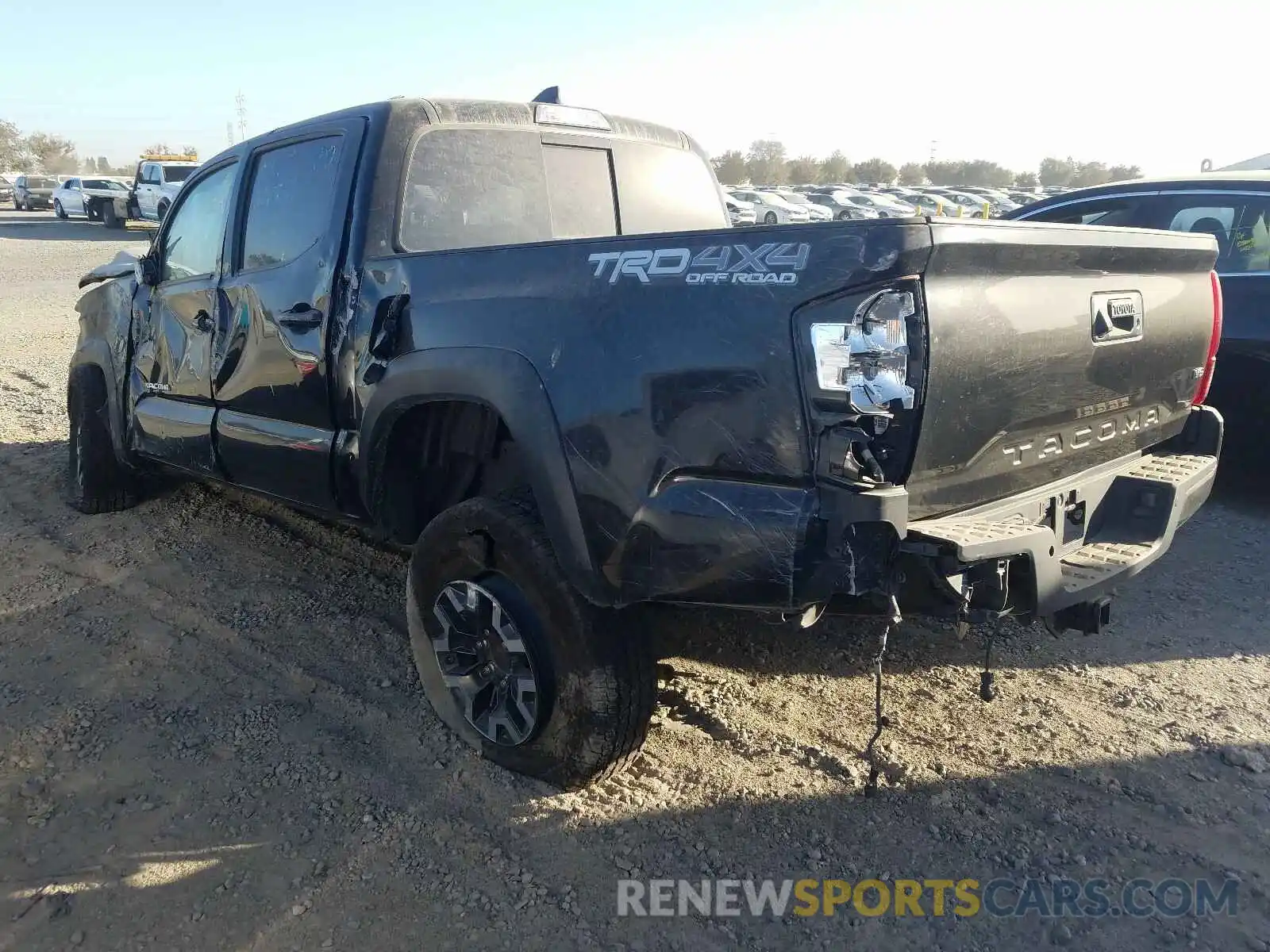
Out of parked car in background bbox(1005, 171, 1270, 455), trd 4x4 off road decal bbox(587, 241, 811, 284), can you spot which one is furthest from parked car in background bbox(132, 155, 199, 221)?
trd 4x4 off road decal bbox(587, 241, 811, 284)

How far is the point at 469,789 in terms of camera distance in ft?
9.48

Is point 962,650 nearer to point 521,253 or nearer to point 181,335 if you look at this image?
point 521,253

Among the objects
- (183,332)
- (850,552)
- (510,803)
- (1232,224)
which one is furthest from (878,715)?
(1232,224)

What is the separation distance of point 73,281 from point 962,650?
679 inches

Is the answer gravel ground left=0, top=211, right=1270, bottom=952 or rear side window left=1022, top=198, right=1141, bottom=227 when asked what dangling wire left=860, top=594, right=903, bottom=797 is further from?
rear side window left=1022, top=198, right=1141, bottom=227

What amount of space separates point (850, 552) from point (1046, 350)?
842 millimetres

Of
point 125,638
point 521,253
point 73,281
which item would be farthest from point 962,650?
point 73,281

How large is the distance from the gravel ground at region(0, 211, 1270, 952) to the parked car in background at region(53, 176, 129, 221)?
31280mm

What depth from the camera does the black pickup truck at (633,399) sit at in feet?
7.02

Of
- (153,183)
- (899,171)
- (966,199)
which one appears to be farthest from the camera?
(899,171)

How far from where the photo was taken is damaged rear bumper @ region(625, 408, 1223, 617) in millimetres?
2127

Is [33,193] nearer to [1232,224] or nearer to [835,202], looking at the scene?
[835,202]

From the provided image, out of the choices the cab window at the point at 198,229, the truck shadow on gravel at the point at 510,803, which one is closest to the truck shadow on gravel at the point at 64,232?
the cab window at the point at 198,229

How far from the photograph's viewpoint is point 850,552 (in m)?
2.12
